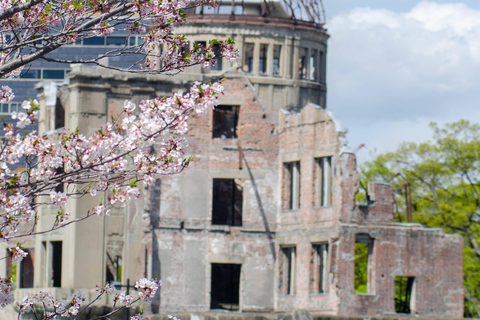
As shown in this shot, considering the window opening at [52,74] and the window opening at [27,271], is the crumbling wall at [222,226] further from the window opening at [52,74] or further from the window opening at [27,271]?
the window opening at [52,74]

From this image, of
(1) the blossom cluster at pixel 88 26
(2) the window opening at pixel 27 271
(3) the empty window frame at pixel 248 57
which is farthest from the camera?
(3) the empty window frame at pixel 248 57

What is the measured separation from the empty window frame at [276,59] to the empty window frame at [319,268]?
21175mm

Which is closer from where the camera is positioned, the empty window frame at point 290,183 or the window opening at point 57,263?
the empty window frame at point 290,183

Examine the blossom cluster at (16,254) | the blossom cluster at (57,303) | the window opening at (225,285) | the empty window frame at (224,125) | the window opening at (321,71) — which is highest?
the window opening at (321,71)

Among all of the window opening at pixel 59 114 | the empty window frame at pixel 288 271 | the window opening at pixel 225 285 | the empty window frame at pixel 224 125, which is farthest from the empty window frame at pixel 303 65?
the empty window frame at pixel 288 271

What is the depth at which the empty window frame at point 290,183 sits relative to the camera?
1378 inches

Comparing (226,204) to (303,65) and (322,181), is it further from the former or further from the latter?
(303,65)

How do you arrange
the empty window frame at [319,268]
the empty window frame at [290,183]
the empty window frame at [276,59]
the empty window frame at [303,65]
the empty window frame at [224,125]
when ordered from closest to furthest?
the empty window frame at [319,268], the empty window frame at [290,183], the empty window frame at [224,125], the empty window frame at [276,59], the empty window frame at [303,65]

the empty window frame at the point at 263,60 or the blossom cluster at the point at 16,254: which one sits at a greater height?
the empty window frame at the point at 263,60

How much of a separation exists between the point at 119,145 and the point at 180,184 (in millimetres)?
22792

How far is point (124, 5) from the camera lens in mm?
11688

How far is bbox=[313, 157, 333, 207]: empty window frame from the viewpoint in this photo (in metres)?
33.7

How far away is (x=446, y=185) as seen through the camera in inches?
1989

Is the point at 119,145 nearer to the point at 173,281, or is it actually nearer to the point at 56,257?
the point at 173,281
